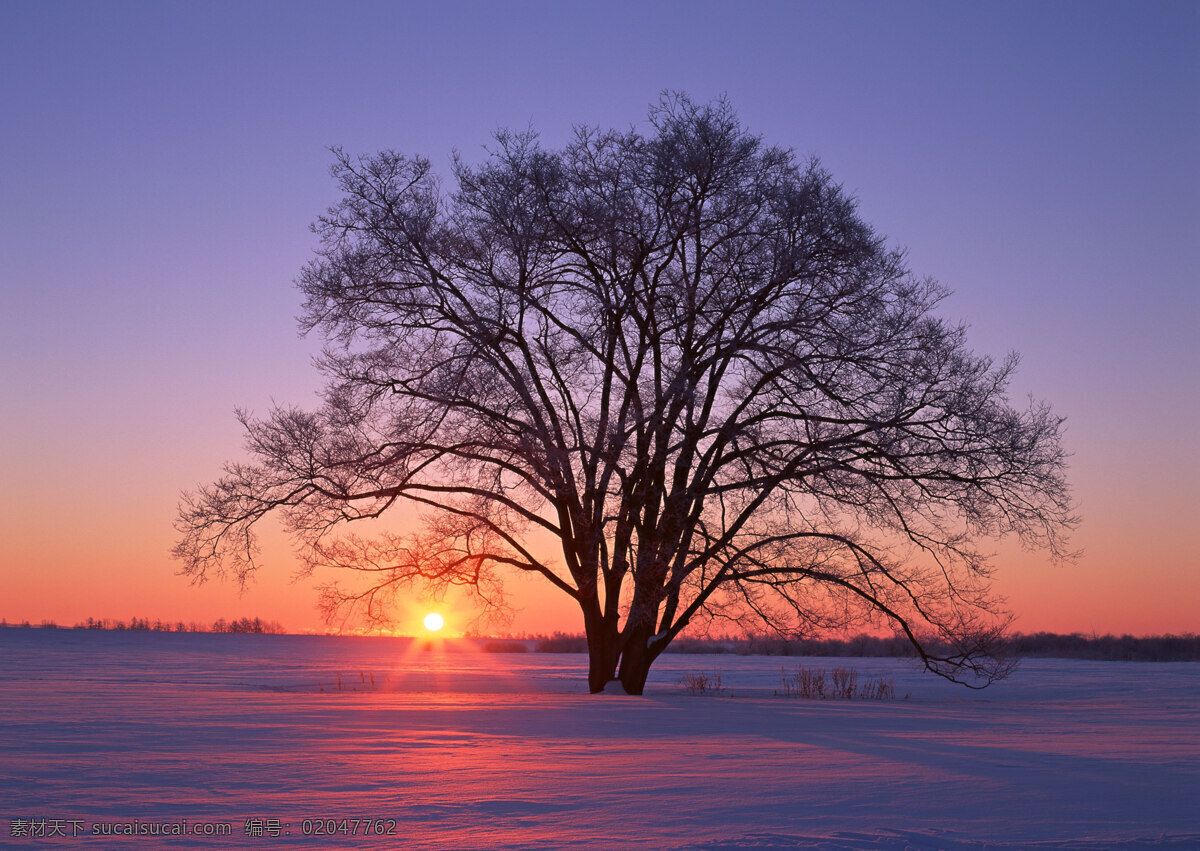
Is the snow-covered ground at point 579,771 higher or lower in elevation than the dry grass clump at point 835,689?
higher

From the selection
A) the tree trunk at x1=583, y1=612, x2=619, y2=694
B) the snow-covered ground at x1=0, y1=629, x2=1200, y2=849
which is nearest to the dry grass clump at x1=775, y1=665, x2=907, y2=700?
the snow-covered ground at x1=0, y1=629, x2=1200, y2=849

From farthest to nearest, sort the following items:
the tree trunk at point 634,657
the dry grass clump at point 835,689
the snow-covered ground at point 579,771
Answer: the dry grass clump at point 835,689 < the tree trunk at point 634,657 < the snow-covered ground at point 579,771

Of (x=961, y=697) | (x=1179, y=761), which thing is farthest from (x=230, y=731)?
(x=961, y=697)

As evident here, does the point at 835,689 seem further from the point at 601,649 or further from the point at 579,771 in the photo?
the point at 579,771

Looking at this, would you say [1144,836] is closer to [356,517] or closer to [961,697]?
[356,517]

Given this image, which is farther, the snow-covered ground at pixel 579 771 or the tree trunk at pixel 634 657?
the tree trunk at pixel 634 657

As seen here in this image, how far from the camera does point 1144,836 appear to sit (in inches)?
251

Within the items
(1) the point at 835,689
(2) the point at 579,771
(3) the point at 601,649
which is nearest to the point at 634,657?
(3) the point at 601,649

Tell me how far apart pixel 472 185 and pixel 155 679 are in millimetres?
11604

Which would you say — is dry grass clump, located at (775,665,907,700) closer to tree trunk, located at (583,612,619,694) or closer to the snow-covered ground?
the snow-covered ground

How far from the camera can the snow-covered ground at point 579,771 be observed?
6.14 meters

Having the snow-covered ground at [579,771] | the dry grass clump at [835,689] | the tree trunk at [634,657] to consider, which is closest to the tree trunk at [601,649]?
the tree trunk at [634,657]

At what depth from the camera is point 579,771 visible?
334 inches

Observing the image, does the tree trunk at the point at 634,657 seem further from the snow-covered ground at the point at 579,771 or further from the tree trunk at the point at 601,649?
the snow-covered ground at the point at 579,771
